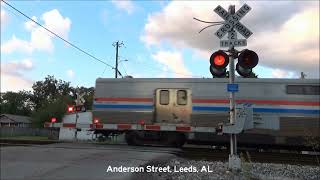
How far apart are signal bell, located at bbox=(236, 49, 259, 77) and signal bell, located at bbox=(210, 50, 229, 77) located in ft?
1.09

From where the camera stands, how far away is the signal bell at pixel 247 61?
36.8 feet

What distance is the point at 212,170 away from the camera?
453 inches

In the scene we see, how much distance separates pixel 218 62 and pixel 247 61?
674mm

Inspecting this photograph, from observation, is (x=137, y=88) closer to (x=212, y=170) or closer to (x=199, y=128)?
(x=199, y=128)

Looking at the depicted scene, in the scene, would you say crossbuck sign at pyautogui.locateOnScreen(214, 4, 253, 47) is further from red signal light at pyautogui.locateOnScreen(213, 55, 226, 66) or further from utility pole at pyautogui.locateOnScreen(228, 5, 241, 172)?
red signal light at pyautogui.locateOnScreen(213, 55, 226, 66)

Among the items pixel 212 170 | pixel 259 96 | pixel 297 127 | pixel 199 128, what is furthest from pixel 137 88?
pixel 212 170

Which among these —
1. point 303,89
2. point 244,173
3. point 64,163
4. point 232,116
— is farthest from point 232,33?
point 303,89

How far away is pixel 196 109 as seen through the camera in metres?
20.0

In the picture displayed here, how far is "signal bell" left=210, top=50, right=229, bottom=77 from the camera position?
1138 cm

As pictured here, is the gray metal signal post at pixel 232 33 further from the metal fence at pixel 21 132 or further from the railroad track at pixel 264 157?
the metal fence at pixel 21 132

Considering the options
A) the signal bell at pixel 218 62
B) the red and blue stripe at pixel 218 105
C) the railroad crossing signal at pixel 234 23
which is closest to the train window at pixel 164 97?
the red and blue stripe at pixel 218 105

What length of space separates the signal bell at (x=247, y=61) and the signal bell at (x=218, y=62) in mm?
333

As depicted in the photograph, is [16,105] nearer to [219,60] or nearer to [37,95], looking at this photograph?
[37,95]

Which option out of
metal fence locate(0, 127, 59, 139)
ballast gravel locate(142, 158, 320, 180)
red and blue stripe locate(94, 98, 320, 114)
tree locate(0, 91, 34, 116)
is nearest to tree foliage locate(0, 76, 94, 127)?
tree locate(0, 91, 34, 116)
